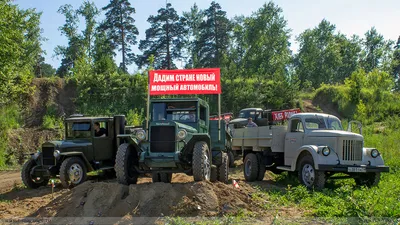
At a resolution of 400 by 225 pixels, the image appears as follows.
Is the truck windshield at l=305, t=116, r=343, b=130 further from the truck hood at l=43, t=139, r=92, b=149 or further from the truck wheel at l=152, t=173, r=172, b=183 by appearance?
the truck hood at l=43, t=139, r=92, b=149

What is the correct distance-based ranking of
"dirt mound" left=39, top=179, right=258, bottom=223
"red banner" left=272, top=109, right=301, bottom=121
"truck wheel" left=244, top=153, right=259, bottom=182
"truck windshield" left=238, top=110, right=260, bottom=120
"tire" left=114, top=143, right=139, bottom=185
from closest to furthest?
"dirt mound" left=39, top=179, right=258, bottom=223, "tire" left=114, top=143, right=139, bottom=185, "truck wheel" left=244, top=153, right=259, bottom=182, "red banner" left=272, top=109, right=301, bottom=121, "truck windshield" left=238, top=110, right=260, bottom=120

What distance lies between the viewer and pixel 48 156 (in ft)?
40.8

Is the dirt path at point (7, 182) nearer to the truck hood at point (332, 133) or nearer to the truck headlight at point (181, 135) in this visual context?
the truck headlight at point (181, 135)

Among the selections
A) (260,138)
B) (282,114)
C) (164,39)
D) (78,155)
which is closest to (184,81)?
(260,138)

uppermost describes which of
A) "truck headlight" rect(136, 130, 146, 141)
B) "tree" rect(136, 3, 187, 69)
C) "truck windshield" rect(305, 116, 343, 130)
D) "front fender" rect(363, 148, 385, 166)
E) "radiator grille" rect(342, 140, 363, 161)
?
"tree" rect(136, 3, 187, 69)

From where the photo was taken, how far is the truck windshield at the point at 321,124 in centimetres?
1241

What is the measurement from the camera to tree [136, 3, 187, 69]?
4716 centimetres

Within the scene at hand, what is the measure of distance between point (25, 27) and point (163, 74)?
15.8 metres

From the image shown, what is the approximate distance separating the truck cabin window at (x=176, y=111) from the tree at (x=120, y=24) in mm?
37229

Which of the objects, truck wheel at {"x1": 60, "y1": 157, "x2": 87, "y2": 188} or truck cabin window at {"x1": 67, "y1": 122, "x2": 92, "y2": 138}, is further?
truck cabin window at {"x1": 67, "y1": 122, "x2": 92, "y2": 138}

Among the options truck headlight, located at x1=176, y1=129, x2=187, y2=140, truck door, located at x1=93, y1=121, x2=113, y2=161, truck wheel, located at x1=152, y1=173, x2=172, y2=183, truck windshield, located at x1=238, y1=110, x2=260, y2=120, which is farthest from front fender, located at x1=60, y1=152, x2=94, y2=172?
truck windshield, located at x1=238, y1=110, x2=260, y2=120

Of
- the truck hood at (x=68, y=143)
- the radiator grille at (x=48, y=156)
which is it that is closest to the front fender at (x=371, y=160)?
the truck hood at (x=68, y=143)

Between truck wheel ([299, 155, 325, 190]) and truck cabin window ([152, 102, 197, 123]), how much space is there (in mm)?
3295

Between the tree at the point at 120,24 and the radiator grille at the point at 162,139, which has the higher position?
the tree at the point at 120,24
